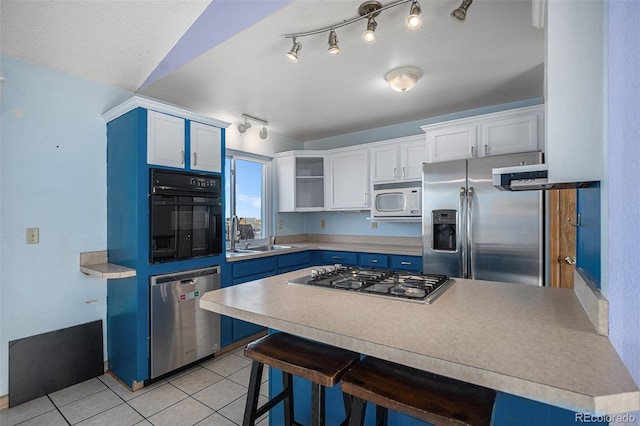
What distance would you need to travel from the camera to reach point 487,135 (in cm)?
295

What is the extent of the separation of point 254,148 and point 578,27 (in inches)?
139

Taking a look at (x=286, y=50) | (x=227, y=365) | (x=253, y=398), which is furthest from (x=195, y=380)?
(x=286, y=50)

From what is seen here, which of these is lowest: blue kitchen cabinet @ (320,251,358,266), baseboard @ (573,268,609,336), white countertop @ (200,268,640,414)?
blue kitchen cabinet @ (320,251,358,266)

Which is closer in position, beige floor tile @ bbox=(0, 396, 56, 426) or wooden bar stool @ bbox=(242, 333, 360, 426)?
wooden bar stool @ bbox=(242, 333, 360, 426)

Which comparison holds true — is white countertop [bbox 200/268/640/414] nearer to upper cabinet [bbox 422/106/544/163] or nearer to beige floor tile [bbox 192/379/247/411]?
beige floor tile [bbox 192/379/247/411]

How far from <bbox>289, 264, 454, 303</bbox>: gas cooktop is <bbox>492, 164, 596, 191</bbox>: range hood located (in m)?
0.54

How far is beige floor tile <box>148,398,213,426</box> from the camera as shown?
1.95m

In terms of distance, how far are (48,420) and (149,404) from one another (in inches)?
22.5

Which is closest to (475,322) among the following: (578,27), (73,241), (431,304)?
(431,304)

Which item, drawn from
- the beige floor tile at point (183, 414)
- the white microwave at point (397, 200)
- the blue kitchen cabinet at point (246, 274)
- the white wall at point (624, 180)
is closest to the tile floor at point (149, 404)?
the beige floor tile at point (183, 414)

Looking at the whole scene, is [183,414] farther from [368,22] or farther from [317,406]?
[368,22]

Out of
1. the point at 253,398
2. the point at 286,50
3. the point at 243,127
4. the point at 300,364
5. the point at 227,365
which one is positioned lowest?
the point at 227,365

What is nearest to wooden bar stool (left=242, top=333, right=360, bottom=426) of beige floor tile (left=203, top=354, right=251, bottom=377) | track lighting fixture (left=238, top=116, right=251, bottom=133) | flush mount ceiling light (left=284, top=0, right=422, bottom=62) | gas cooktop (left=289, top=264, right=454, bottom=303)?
gas cooktop (left=289, top=264, right=454, bottom=303)

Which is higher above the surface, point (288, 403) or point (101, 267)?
point (101, 267)
